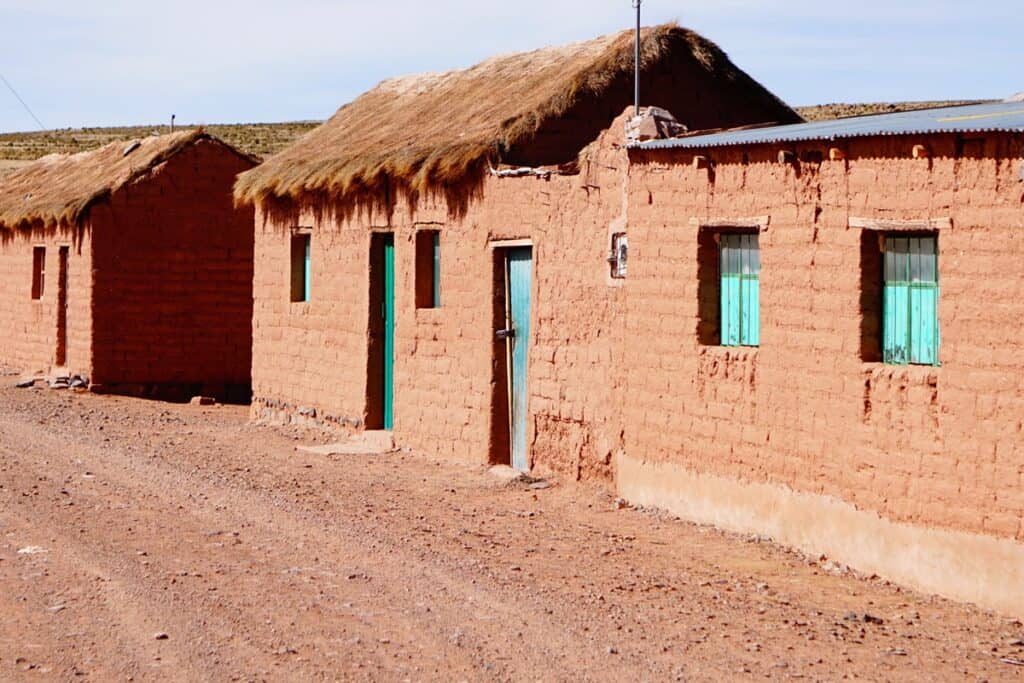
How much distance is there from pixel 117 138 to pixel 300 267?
193 ft

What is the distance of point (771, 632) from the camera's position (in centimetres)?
738

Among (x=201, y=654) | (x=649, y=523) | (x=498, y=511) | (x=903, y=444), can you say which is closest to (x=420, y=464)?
(x=498, y=511)

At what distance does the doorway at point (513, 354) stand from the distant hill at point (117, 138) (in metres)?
38.6

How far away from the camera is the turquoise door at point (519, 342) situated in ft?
41.4

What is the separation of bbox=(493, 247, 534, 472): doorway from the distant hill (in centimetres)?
3857

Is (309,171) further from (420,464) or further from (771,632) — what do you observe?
(771,632)

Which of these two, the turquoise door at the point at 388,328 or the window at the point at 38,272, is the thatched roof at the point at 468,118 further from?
the window at the point at 38,272

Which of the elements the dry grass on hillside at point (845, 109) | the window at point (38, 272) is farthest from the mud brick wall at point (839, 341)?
the dry grass on hillside at point (845, 109)

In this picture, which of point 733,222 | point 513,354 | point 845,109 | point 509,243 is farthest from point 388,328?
point 845,109

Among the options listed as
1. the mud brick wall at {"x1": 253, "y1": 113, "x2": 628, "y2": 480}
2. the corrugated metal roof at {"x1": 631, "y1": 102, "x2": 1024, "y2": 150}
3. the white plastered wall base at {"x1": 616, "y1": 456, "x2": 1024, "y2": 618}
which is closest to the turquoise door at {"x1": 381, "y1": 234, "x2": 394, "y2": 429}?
the mud brick wall at {"x1": 253, "y1": 113, "x2": 628, "y2": 480}

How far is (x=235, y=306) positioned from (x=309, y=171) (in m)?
5.27

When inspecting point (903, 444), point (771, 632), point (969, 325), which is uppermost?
point (969, 325)

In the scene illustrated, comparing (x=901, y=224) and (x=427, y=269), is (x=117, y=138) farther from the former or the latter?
(x=901, y=224)

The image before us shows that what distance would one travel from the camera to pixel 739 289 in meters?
10.2
